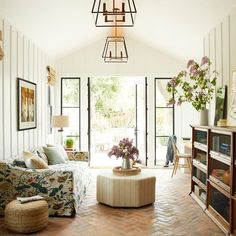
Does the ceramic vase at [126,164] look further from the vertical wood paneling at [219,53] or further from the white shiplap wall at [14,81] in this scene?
the vertical wood paneling at [219,53]

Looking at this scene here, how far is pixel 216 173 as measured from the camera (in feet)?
13.7

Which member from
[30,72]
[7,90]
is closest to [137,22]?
[30,72]

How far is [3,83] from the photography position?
471cm

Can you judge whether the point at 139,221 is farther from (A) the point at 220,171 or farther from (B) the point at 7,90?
(B) the point at 7,90

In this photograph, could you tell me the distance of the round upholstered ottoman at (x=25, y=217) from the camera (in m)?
3.64

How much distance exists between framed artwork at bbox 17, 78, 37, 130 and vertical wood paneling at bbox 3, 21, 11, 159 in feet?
1.31

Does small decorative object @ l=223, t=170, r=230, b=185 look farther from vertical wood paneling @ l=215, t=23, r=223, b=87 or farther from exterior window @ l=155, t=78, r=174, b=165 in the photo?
exterior window @ l=155, t=78, r=174, b=165

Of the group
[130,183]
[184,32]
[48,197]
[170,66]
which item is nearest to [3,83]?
Answer: [48,197]

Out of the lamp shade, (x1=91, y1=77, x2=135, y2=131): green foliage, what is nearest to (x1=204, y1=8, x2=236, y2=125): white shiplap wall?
the lamp shade

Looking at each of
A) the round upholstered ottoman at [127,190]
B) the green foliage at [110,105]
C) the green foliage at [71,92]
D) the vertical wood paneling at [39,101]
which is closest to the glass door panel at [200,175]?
the round upholstered ottoman at [127,190]

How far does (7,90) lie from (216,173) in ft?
10.9

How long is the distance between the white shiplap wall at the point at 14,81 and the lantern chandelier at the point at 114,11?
142cm

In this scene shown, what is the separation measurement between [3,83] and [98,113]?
8.20m

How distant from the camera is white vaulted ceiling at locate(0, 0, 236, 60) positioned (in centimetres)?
480
